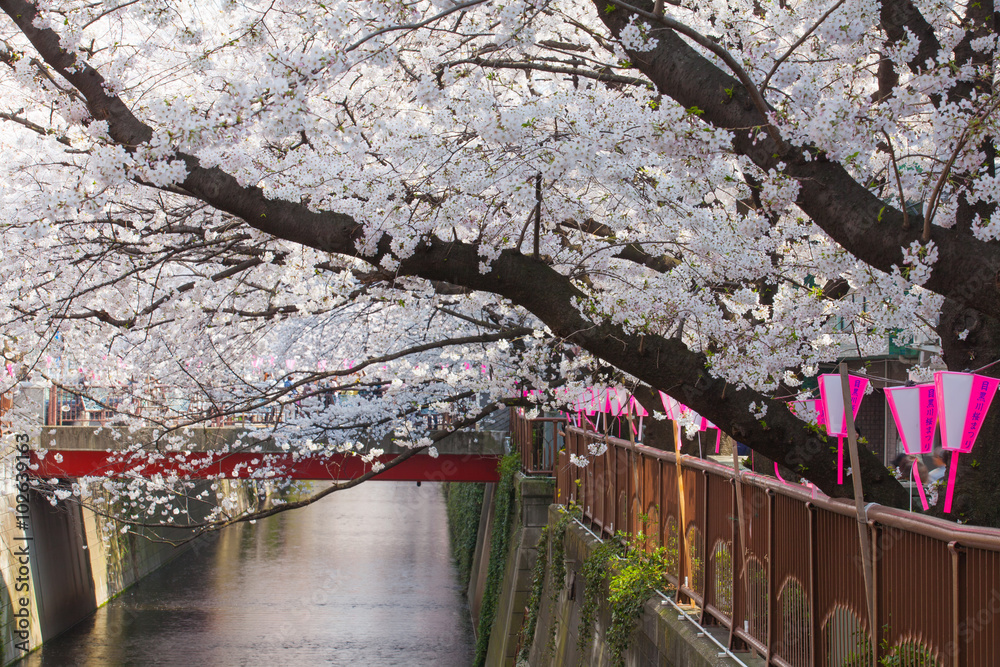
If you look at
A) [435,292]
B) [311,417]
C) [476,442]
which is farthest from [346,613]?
[435,292]

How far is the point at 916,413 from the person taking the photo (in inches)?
173

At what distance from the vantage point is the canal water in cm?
1817

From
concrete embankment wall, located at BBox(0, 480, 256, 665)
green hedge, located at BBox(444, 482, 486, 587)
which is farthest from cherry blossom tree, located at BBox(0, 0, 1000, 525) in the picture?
green hedge, located at BBox(444, 482, 486, 587)

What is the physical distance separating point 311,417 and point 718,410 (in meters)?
9.67

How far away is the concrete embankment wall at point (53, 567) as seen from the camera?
1769cm

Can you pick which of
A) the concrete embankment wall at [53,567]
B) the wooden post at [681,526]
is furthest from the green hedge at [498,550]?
the wooden post at [681,526]

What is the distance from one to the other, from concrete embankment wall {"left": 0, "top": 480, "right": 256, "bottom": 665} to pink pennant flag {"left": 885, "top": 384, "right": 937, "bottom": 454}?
14115 mm

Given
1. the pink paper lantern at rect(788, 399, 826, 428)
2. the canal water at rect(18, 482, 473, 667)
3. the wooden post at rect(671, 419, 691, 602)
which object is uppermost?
the pink paper lantern at rect(788, 399, 826, 428)

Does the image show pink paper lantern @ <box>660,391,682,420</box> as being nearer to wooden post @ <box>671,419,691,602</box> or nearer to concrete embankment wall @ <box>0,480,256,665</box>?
wooden post @ <box>671,419,691,602</box>

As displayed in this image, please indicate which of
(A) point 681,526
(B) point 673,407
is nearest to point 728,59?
(B) point 673,407

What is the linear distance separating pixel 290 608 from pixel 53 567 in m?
5.67

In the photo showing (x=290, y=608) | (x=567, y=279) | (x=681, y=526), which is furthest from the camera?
(x=290, y=608)

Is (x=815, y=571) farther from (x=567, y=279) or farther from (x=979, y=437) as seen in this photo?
(x=567, y=279)

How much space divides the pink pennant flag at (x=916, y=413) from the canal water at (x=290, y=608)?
1494 centimetres
